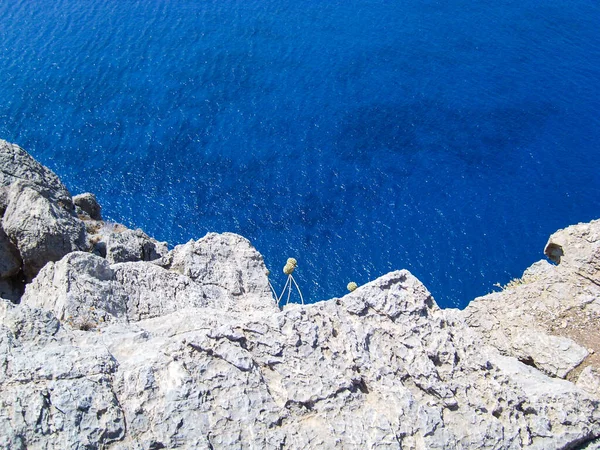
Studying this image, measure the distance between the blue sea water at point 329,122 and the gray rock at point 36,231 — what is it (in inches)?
441

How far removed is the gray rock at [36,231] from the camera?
10.2m

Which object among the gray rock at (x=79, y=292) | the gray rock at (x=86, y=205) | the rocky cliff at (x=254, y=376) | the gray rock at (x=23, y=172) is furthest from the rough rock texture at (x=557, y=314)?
the gray rock at (x=86, y=205)

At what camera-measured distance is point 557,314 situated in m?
11.5

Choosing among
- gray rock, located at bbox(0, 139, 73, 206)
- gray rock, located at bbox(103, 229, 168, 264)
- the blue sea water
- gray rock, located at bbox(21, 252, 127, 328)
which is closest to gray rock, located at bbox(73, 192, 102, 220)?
gray rock, located at bbox(0, 139, 73, 206)

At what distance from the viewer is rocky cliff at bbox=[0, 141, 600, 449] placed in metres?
5.55

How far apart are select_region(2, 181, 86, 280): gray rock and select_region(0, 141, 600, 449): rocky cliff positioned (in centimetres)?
155

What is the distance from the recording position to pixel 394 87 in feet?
97.6

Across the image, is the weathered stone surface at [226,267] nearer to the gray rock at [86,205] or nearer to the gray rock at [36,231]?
the gray rock at [36,231]

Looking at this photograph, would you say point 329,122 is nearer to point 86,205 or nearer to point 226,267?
point 86,205

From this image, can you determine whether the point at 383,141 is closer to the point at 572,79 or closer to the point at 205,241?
the point at 572,79

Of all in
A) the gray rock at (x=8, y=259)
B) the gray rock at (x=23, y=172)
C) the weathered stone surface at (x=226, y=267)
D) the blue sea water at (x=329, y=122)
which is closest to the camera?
the weathered stone surface at (x=226, y=267)

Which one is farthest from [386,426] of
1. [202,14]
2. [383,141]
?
[202,14]

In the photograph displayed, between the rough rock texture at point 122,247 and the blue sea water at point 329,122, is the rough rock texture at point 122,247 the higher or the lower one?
the lower one

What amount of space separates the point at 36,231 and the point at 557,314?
33.5 ft
